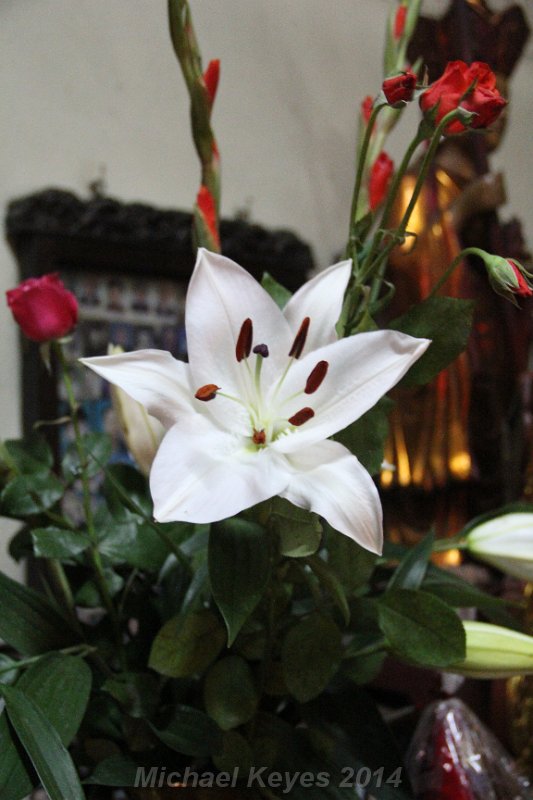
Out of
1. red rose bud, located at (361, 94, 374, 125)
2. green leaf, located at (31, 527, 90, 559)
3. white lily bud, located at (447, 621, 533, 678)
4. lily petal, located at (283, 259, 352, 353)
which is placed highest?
red rose bud, located at (361, 94, 374, 125)

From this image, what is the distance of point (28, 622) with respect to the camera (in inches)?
15.3

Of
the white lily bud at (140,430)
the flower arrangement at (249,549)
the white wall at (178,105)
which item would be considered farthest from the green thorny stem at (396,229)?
the white wall at (178,105)

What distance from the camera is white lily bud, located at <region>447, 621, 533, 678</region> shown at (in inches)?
14.3

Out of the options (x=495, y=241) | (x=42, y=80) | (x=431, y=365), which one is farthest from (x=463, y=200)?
(x=431, y=365)

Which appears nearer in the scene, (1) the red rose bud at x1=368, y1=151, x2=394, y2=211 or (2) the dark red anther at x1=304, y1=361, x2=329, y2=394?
(2) the dark red anther at x1=304, y1=361, x2=329, y2=394

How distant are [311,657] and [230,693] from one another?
0.04 m

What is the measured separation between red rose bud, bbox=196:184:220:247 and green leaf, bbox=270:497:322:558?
0.14 metres

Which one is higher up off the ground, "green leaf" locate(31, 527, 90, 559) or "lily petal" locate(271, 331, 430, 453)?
"lily petal" locate(271, 331, 430, 453)

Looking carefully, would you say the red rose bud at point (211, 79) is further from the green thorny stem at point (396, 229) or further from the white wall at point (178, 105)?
the white wall at point (178, 105)

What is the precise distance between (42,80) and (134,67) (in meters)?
0.13

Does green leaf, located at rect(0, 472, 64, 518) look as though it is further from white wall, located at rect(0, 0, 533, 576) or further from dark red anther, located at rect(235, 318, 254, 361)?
white wall, located at rect(0, 0, 533, 576)

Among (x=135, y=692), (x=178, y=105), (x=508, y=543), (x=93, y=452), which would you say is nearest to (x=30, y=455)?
(x=93, y=452)

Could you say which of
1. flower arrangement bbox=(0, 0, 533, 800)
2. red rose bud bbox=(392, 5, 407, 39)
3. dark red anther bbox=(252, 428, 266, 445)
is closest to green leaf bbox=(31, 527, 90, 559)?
flower arrangement bbox=(0, 0, 533, 800)

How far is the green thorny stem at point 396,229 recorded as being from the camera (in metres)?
0.34
